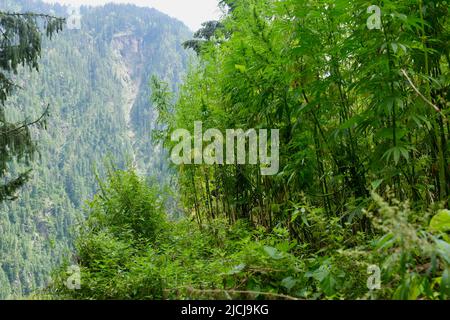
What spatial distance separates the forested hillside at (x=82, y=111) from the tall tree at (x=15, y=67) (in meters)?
44.2

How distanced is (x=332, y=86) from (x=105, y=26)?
672ft

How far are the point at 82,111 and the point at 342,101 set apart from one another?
141461 mm

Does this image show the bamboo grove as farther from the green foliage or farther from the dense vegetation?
the green foliage

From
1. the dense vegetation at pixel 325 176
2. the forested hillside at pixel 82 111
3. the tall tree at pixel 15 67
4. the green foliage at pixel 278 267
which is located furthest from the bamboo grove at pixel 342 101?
the forested hillside at pixel 82 111

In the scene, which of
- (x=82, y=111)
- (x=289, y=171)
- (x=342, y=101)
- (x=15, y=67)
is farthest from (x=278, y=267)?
(x=82, y=111)

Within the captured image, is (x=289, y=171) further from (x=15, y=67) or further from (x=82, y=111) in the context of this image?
(x=82, y=111)

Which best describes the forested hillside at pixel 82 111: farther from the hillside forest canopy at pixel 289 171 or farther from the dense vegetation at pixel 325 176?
the dense vegetation at pixel 325 176

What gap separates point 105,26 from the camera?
190875mm

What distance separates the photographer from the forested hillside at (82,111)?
72.3 meters

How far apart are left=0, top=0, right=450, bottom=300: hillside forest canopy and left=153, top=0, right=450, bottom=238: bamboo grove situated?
0.05 feet

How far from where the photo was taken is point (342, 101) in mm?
2918

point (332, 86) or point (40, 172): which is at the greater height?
point (332, 86)
